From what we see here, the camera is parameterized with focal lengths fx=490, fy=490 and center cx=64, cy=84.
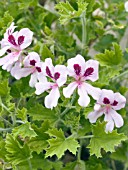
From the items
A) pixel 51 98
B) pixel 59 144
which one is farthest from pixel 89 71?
pixel 59 144

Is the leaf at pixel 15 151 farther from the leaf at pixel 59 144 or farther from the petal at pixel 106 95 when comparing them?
the petal at pixel 106 95

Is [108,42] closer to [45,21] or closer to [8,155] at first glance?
[45,21]

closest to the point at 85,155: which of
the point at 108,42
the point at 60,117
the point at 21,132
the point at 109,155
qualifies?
the point at 109,155

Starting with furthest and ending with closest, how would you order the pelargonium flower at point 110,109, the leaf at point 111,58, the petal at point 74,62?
the leaf at point 111,58 < the pelargonium flower at point 110,109 < the petal at point 74,62

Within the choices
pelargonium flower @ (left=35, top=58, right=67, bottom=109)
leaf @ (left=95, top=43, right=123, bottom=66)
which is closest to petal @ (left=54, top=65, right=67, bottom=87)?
pelargonium flower @ (left=35, top=58, right=67, bottom=109)

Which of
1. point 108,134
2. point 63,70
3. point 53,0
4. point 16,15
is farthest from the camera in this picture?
point 53,0

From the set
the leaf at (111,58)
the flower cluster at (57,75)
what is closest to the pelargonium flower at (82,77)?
the flower cluster at (57,75)
